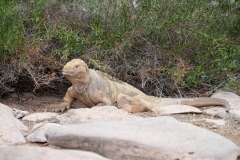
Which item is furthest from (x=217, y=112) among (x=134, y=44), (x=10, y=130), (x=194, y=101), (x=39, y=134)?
(x=10, y=130)

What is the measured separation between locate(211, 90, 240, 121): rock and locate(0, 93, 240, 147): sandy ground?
106 mm

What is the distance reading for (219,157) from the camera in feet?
12.4

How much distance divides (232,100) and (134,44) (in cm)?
170

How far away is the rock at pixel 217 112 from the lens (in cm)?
575

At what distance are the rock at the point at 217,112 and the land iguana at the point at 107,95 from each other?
0.24ft

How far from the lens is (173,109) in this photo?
5820mm

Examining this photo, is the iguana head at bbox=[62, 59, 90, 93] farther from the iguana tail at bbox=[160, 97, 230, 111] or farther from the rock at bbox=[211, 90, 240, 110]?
the rock at bbox=[211, 90, 240, 110]

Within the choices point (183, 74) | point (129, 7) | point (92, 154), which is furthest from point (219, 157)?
point (129, 7)

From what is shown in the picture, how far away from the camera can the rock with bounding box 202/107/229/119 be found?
18.9ft

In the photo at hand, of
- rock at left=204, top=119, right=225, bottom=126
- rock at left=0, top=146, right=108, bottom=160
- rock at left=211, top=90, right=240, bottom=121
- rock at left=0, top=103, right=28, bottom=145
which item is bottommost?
rock at left=204, top=119, right=225, bottom=126

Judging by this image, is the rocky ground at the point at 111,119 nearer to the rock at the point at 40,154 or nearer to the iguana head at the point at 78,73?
the rock at the point at 40,154

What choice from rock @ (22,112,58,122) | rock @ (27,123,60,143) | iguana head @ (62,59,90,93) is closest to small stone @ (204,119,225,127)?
iguana head @ (62,59,90,93)

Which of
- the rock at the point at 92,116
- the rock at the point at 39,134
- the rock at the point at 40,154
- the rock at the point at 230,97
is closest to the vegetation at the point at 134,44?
the rock at the point at 230,97

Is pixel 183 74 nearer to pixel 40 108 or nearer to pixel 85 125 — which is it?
pixel 40 108
